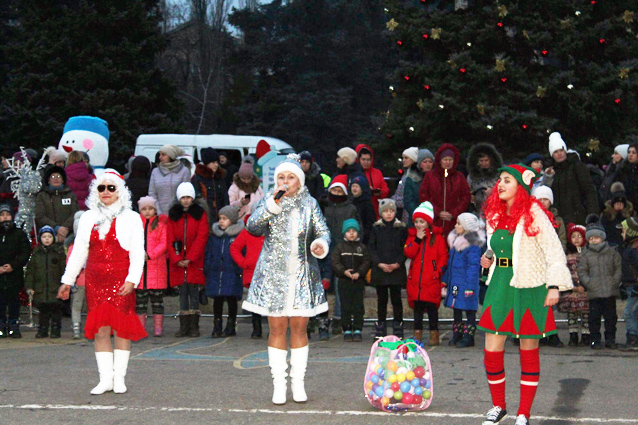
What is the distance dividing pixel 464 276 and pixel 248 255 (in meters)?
2.76

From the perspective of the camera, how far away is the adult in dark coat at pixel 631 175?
15453 millimetres

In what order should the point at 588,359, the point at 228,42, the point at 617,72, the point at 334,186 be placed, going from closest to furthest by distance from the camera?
the point at 588,359 < the point at 334,186 < the point at 617,72 < the point at 228,42

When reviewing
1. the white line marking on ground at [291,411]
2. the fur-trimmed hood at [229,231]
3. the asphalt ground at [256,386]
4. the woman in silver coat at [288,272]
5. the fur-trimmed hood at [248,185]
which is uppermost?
the fur-trimmed hood at [248,185]

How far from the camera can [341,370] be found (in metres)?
10.0

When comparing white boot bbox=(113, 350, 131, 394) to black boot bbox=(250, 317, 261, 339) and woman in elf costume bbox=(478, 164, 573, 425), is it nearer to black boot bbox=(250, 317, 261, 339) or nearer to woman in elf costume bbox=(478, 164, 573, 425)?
woman in elf costume bbox=(478, 164, 573, 425)

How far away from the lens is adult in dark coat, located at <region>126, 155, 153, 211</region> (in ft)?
53.6

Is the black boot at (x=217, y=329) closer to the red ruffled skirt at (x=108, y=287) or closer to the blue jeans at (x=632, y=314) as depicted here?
the red ruffled skirt at (x=108, y=287)

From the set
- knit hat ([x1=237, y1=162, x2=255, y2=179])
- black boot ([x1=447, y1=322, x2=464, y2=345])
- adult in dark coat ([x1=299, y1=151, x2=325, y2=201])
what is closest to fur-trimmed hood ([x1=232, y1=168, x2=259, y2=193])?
knit hat ([x1=237, y1=162, x2=255, y2=179])

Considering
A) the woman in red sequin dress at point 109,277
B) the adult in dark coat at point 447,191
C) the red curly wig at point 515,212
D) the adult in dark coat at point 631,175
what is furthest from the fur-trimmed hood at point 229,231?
the adult in dark coat at point 631,175

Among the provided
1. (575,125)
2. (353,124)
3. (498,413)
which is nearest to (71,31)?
(353,124)

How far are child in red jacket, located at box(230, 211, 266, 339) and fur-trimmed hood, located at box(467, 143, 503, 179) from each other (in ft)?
12.8

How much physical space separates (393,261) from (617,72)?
402 inches

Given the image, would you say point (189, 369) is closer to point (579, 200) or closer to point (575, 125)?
point (579, 200)

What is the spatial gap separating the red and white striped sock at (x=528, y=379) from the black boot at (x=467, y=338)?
470 cm
